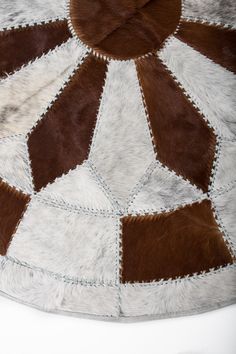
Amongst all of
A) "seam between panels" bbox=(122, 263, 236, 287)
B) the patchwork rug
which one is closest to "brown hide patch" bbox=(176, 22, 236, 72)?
the patchwork rug

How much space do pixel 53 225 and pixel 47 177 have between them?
0.12 metres

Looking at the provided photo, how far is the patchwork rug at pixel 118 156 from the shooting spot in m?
0.92

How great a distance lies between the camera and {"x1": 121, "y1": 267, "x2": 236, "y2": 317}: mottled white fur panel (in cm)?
104

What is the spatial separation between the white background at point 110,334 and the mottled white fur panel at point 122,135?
0.35 metres

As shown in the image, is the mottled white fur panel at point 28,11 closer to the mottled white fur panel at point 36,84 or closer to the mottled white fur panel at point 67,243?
the mottled white fur panel at point 36,84

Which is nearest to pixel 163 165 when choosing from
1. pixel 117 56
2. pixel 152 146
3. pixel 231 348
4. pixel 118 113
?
pixel 152 146

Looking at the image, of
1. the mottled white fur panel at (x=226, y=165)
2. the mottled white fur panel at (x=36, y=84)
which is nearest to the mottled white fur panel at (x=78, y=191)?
the mottled white fur panel at (x=36, y=84)

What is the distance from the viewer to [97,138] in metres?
0.96

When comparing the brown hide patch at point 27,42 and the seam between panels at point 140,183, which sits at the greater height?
the brown hide patch at point 27,42

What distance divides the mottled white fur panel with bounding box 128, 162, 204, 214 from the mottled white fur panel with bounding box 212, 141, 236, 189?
2.1 inches

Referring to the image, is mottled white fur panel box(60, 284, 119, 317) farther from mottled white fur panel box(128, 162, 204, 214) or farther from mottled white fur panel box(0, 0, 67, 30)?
mottled white fur panel box(0, 0, 67, 30)

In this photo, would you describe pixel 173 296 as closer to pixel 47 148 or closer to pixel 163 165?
pixel 163 165

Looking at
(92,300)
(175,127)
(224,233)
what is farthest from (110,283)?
(175,127)

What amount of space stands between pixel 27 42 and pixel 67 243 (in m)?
0.45
